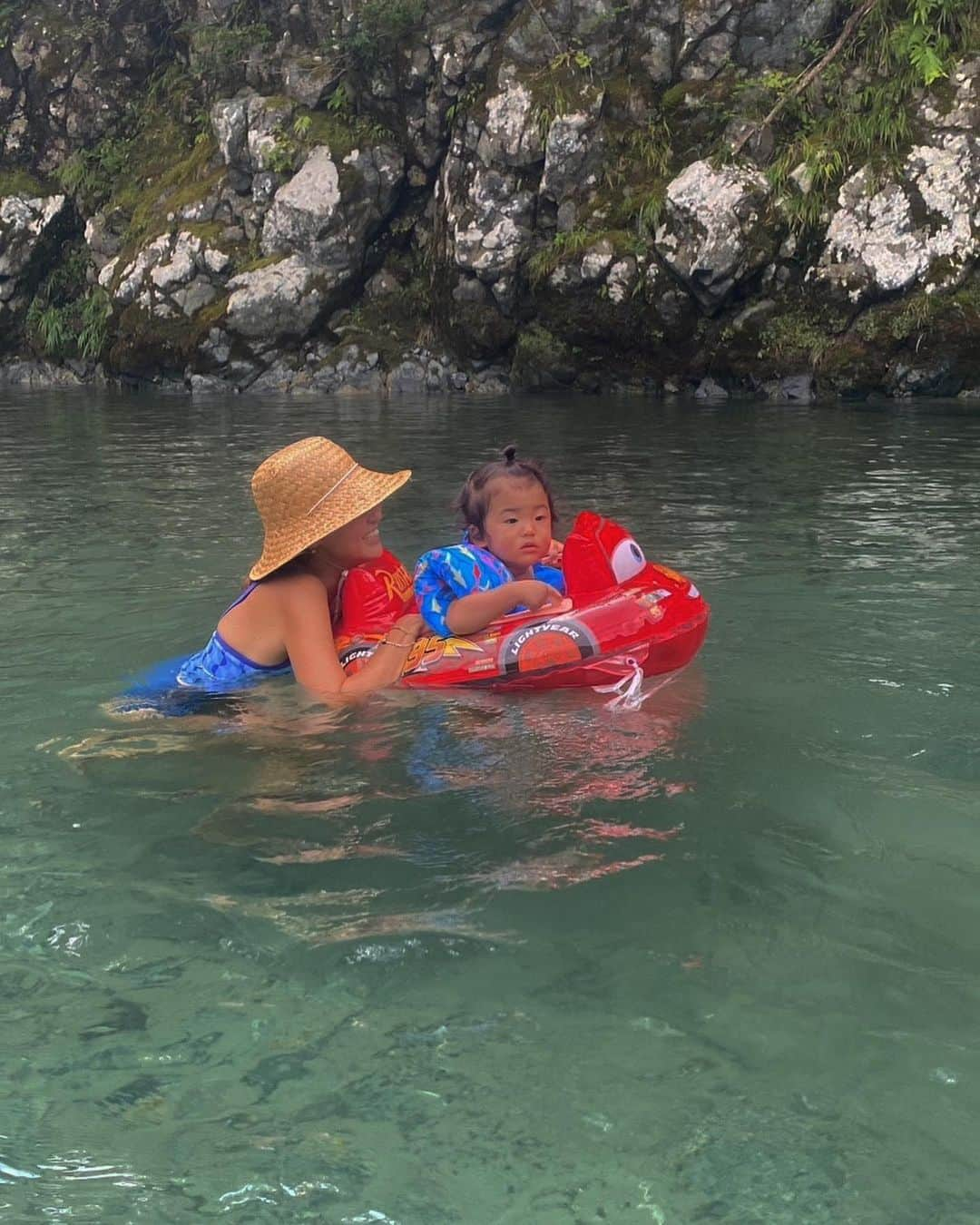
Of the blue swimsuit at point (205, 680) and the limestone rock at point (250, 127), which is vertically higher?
Answer: the limestone rock at point (250, 127)

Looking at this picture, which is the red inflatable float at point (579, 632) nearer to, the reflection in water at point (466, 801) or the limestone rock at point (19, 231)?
the reflection in water at point (466, 801)

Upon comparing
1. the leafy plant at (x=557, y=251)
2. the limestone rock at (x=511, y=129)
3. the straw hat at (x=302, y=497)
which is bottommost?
the straw hat at (x=302, y=497)

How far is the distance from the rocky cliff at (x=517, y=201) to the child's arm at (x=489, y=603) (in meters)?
15.1

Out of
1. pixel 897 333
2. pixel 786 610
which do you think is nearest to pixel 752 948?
pixel 786 610

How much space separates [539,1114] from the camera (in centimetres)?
224

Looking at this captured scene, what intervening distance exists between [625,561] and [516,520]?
490 millimetres

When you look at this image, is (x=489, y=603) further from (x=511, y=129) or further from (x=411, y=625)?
(x=511, y=129)

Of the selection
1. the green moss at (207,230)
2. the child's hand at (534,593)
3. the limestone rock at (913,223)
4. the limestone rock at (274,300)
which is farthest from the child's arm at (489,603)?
the green moss at (207,230)

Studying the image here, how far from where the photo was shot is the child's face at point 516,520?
16.7 feet

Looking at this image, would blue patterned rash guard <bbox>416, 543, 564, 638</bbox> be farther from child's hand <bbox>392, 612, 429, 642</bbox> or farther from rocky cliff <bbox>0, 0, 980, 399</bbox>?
rocky cliff <bbox>0, 0, 980, 399</bbox>

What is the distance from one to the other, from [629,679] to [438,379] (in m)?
19.7

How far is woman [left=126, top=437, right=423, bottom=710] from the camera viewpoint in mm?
4484

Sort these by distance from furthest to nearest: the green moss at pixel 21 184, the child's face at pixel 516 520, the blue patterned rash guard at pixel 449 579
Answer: the green moss at pixel 21 184
the child's face at pixel 516 520
the blue patterned rash guard at pixel 449 579

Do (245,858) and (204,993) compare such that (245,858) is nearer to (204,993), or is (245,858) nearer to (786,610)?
(204,993)
